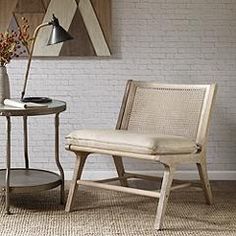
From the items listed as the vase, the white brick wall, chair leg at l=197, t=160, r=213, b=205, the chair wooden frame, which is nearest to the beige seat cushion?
the chair wooden frame

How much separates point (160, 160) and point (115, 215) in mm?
443

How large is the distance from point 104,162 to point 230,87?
0.98 meters

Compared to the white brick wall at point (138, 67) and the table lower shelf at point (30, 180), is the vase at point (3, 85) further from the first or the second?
the white brick wall at point (138, 67)

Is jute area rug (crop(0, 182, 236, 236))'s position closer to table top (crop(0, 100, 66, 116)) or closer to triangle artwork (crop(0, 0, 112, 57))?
table top (crop(0, 100, 66, 116))

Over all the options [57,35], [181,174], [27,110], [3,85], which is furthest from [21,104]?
[181,174]

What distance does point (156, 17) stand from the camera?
13.8ft

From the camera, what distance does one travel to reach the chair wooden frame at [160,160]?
3229 mm

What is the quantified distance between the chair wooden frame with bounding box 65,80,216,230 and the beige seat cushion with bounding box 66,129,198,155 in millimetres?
27

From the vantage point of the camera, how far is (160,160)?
3.21 m

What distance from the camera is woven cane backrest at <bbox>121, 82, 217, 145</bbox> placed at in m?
3.73

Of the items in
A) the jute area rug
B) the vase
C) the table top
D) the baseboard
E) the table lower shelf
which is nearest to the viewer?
the jute area rug

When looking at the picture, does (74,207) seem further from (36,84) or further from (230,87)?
(230,87)

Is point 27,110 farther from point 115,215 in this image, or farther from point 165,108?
point 165,108

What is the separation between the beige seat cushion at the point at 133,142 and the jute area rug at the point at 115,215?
1.21 feet
